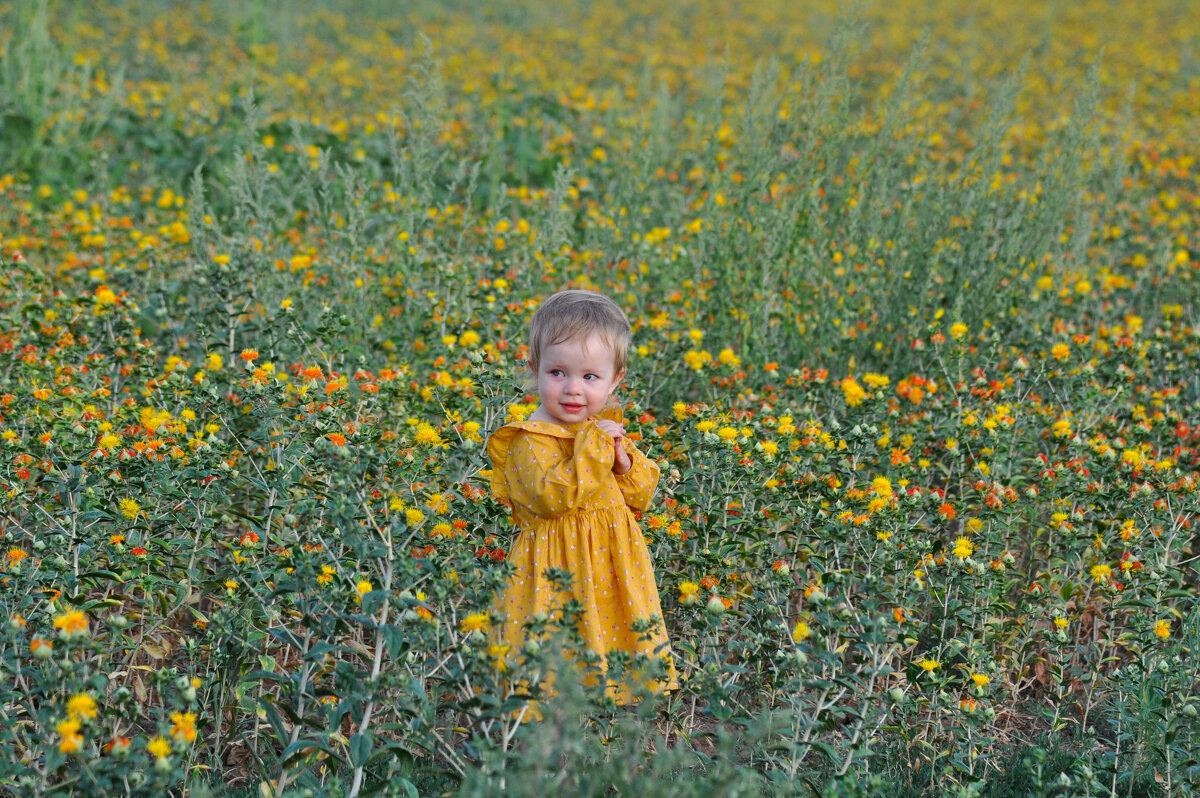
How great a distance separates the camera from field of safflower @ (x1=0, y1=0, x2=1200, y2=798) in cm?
254

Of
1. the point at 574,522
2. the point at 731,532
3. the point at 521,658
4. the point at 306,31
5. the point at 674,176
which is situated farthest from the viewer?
the point at 306,31

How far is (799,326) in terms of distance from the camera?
5.23 meters

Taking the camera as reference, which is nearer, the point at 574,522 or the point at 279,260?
the point at 574,522

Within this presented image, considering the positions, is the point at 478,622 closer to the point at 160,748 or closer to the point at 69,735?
the point at 160,748

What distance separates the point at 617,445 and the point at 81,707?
1356 mm

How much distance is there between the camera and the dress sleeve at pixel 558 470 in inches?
106

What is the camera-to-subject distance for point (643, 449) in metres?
3.58

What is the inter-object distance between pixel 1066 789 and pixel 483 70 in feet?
31.8

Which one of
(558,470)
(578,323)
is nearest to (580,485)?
(558,470)

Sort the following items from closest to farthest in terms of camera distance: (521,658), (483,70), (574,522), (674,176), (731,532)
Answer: (521,658) → (574,522) → (731,532) → (674,176) → (483,70)

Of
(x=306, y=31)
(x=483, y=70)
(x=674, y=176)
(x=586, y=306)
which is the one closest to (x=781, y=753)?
(x=586, y=306)

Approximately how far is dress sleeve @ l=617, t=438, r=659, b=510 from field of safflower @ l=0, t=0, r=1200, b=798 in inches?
9.8

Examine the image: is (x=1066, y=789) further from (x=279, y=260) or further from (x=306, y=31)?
(x=306, y=31)

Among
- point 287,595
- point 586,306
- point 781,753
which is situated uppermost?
point 586,306
